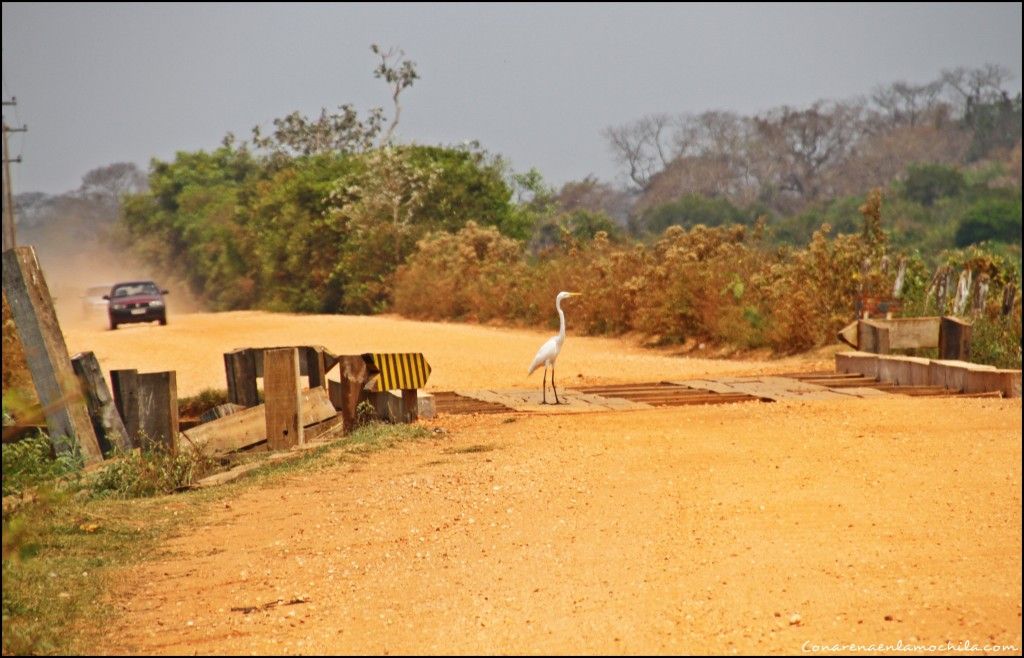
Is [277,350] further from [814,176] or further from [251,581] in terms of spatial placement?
[814,176]

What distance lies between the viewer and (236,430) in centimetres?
1180

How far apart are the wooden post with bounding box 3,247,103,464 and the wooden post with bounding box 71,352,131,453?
111mm

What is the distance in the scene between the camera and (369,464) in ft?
33.7

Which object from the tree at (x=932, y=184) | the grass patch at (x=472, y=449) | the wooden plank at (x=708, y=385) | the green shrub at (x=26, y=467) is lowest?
the wooden plank at (x=708, y=385)

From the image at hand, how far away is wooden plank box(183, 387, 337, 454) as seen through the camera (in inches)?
452

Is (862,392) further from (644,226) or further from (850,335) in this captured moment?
(644,226)

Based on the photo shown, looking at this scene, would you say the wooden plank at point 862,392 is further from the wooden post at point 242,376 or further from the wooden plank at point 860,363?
the wooden post at point 242,376

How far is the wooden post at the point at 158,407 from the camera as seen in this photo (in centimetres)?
1098

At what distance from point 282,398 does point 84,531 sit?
3.47m

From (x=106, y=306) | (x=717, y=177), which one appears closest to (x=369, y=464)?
(x=106, y=306)

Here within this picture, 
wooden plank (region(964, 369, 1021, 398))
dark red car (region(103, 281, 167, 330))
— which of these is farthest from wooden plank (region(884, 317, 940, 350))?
dark red car (region(103, 281, 167, 330))

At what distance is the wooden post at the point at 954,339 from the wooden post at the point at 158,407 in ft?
29.6

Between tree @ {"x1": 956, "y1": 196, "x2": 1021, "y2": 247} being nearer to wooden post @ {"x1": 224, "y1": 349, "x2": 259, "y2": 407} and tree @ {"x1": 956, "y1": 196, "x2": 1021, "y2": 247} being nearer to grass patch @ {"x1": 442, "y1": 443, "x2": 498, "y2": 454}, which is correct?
wooden post @ {"x1": 224, "y1": 349, "x2": 259, "y2": 407}

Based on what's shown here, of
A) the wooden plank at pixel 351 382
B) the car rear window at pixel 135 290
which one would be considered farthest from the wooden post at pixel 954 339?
the car rear window at pixel 135 290
